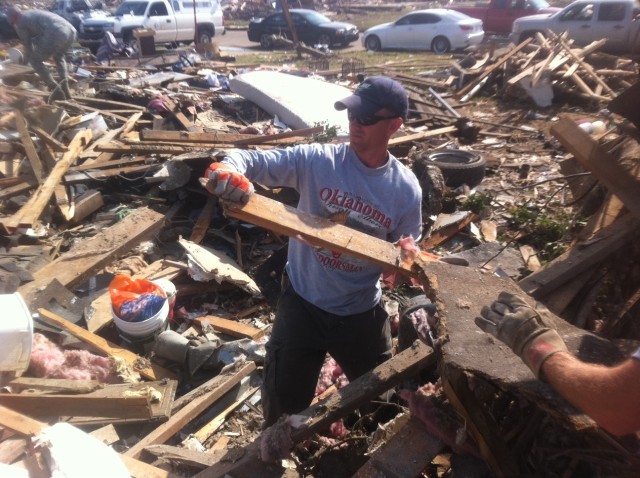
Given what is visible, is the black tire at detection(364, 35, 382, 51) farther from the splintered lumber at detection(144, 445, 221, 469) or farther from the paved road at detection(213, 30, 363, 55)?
the splintered lumber at detection(144, 445, 221, 469)

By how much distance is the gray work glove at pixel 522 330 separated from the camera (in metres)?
1.66

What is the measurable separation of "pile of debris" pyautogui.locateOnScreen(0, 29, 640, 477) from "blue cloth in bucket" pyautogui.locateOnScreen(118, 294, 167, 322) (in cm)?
22

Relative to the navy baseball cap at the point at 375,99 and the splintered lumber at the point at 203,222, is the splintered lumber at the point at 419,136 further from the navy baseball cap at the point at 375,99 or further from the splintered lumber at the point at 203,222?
the navy baseball cap at the point at 375,99

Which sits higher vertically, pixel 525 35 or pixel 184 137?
pixel 525 35

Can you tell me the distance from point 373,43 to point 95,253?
19.6m

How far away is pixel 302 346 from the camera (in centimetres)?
302

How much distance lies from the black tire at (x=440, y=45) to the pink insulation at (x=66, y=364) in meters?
19.5

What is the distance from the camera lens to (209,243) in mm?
6121

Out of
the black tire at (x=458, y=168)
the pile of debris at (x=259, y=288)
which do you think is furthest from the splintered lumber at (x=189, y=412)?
the black tire at (x=458, y=168)

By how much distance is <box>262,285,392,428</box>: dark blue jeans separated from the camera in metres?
3.03

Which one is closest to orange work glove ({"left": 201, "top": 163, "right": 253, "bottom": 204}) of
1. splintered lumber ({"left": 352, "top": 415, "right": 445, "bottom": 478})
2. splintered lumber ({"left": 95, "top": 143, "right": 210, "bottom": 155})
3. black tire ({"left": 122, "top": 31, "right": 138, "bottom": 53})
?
splintered lumber ({"left": 352, "top": 415, "right": 445, "bottom": 478})

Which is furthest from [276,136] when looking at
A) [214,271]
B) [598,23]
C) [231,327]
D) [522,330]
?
[598,23]

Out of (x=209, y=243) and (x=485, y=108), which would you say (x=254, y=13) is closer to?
(x=485, y=108)

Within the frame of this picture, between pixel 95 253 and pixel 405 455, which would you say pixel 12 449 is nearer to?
pixel 405 455
